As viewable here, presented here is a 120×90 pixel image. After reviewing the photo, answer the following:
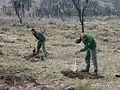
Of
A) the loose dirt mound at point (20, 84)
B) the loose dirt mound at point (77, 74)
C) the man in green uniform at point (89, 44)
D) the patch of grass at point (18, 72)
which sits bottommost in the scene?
the loose dirt mound at point (77, 74)

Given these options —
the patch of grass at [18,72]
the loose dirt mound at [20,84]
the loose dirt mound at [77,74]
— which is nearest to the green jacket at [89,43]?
the loose dirt mound at [77,74]

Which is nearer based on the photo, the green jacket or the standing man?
the green jacket

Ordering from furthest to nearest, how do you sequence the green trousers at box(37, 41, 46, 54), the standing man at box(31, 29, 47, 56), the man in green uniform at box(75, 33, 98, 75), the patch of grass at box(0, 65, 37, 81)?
1. the green trousers at box(37, 41, 46, 54)
2. the standing man at box(31, 29, 47, 56)
3. the man in green uniform at box(75, 33, 98, 75)
4. the patch of grass at box(0, 65, 37, 81)

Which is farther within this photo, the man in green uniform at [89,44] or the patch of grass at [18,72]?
the man in green uniform at [89,44]

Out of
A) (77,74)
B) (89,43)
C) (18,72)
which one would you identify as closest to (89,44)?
(89,43)

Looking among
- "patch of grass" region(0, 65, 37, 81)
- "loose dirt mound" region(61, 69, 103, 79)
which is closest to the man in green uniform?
"loose dirt mound" region(61, 69, 103, 79)

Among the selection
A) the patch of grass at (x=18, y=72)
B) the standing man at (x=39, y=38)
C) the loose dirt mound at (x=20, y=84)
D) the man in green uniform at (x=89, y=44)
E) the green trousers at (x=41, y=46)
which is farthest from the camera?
the green trousers at (x=41, y=46)

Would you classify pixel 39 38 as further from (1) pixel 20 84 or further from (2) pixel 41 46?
(1) pixel 20 84

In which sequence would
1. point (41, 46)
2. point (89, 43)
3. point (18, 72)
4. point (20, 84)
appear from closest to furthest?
point (20, 84) → point (89, 43) → point (18, 72) → point (41, 46)

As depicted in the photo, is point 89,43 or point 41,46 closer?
point 89,43

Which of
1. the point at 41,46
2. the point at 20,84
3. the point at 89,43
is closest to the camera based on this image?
the point at 20,84

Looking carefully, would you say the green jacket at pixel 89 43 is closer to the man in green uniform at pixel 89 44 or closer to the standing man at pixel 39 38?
the man in green uniform at pixel 89 44

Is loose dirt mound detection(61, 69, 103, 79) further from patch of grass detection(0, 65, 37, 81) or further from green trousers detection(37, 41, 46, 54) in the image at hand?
Result: green trousers detection(37, 41, 46, 54)

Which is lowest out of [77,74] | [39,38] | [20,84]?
[77,74]
